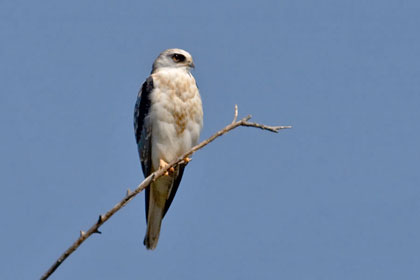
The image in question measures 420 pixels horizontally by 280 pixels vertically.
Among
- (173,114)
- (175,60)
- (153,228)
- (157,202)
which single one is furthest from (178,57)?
(153,228)

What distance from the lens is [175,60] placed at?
7.20 metres

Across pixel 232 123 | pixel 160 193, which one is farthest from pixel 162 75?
pixel 232 123

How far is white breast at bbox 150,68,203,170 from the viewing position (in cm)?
675

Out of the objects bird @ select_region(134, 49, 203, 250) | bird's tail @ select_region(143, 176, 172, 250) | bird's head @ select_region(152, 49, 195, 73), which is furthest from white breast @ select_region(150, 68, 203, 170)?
bird's tail @ select_region(143, 176, 172, 250)

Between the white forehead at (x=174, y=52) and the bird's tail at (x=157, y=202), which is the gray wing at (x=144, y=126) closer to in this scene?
the bird's tail at (x=157, y=202)

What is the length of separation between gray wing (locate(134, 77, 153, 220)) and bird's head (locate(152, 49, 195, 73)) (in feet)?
1.12

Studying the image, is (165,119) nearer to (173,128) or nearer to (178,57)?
(173,128)

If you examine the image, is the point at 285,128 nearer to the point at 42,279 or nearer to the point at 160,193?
the point at 42,279

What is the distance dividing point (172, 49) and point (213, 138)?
117 inches

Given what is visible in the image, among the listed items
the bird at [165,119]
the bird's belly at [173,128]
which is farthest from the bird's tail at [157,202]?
the bird's belly at [173,128]

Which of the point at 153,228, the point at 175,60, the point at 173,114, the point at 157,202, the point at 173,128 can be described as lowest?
the point at 153,228

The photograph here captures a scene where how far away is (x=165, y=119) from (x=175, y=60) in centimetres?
76

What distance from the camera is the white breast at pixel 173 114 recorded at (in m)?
6.75

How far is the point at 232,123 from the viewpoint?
4.52 meters
